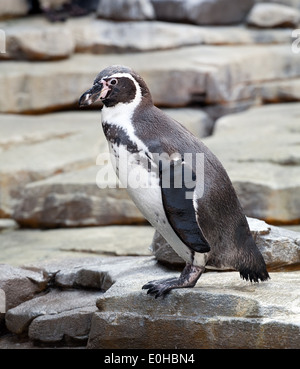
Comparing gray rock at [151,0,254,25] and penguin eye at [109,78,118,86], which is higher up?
penguin eye at [109,78,118,86]

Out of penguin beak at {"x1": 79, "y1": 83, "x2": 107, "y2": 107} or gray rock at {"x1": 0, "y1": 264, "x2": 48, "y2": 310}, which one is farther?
gray rock at {"x1": 0, "y1": 264, "x2": 48, "y2": 310}

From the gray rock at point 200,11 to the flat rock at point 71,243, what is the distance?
15.0 ft

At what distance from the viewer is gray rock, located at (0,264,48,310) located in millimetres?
3843

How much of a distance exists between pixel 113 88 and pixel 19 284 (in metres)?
1.31

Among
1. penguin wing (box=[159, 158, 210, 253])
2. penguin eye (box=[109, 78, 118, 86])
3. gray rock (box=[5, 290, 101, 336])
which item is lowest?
gray rock (box=[5, 290, 101, 336])

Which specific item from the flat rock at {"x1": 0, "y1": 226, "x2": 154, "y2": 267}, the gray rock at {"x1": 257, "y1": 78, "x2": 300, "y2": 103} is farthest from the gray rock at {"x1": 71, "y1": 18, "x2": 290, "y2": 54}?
the flat rock at {"x1": 0, "y1": 226, "x2": 154, "y2": 267}

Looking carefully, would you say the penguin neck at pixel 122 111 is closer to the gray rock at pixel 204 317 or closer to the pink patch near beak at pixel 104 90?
the pink patch near beak at pixel 104 90

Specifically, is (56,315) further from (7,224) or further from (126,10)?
(126,10)

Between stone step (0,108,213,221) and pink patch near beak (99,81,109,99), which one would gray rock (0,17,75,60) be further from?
pink patch near beak (99,81,109,99)

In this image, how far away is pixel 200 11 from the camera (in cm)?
953

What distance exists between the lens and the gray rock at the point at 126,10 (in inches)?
350

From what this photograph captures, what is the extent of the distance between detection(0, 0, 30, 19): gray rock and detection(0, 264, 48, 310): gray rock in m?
5.65

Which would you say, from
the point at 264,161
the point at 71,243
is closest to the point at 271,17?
the point at 264,161

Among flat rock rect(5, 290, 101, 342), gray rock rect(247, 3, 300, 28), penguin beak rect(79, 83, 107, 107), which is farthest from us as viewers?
gray rock rect(247, 3, 300, 28)
